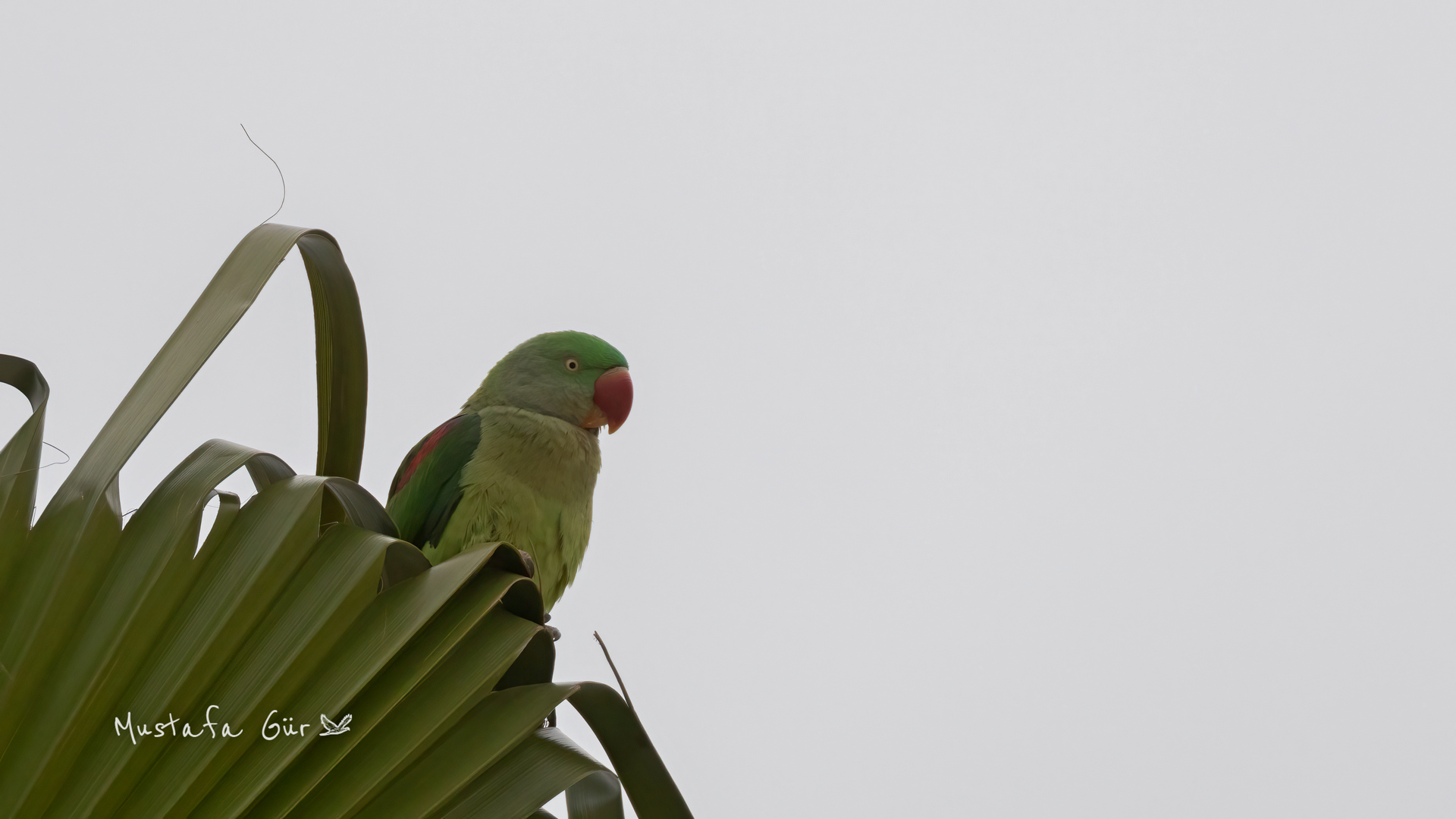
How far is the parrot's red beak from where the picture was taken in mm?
1432

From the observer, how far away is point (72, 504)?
1.58 ft

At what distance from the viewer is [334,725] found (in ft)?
1.61

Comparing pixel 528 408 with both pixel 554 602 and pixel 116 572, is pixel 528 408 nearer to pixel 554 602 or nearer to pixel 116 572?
pixel 554 602

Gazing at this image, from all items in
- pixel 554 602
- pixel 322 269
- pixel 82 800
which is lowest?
pixel 554 602

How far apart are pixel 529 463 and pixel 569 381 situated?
18cm

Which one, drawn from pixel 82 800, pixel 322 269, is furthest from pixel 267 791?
pixel 322 269

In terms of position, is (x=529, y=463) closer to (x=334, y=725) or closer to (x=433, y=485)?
(x=433, y=485)

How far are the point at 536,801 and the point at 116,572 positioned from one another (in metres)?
0.26

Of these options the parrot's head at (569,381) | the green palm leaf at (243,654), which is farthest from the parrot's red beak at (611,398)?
the green palm leaf at (243,654)

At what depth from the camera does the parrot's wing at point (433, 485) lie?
128 cm

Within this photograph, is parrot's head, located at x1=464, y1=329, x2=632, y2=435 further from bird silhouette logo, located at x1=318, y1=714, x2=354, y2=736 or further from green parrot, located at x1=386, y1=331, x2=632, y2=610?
bird silhouette logo, located at x1=318, y1=714, x2=354, y2=736

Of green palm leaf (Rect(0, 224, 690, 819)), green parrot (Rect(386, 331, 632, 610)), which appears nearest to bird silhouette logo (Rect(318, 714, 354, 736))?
green palm leaf (Rect(0, 224, 690, 819))

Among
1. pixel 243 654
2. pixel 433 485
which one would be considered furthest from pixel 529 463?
pixel 243 654

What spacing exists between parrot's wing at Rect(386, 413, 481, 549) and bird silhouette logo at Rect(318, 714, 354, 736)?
2.57ft
